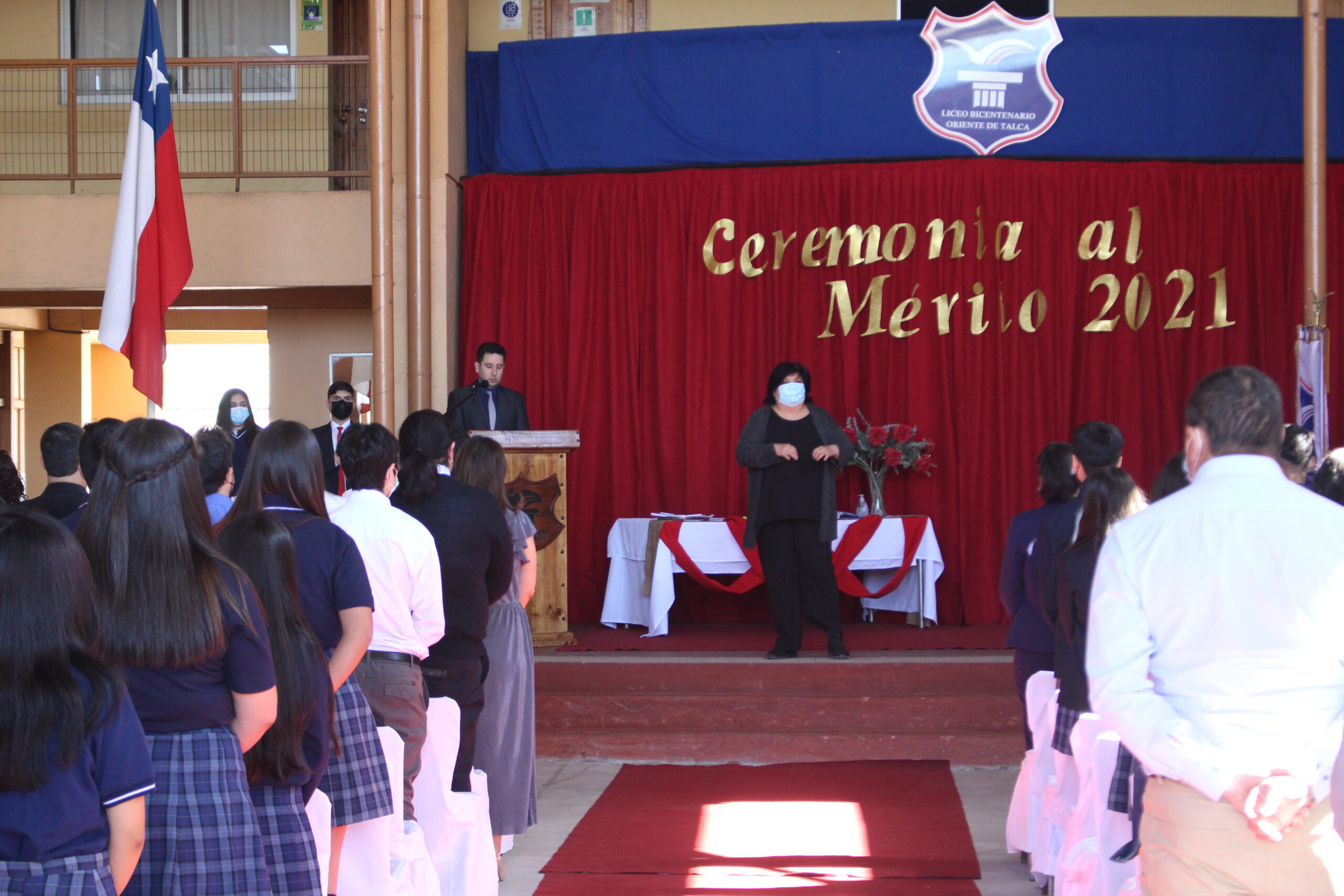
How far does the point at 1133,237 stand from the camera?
7289 millimetres

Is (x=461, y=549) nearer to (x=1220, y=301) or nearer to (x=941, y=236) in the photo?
(x=941, y=236)

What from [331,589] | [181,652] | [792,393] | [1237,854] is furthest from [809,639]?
[181,652]

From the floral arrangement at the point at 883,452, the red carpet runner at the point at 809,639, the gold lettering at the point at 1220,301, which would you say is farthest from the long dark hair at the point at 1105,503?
the gold lettering at the point at 1220,301

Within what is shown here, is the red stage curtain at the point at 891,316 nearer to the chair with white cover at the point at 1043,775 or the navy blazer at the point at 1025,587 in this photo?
the navy blazer at the point at 1025,587

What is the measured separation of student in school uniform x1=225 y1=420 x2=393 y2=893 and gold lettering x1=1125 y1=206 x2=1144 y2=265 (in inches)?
232

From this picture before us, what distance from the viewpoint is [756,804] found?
4738 millimetres

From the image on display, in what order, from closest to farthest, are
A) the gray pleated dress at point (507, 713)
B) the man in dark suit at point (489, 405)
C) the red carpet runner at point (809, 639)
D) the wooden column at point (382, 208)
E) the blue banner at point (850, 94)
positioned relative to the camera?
the gray pleated dress at point (507, 713) → the red carpet runner at point (809, 639) → the man in dark suit at point (489, 405) → the wooden column at point (382, 208) → the blue banner at point (850, 94)

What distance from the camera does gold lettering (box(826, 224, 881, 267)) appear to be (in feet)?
24.2

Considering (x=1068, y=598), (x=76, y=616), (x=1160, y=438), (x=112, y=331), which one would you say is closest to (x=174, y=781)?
(x=76, y=616)

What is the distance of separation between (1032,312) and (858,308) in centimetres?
102

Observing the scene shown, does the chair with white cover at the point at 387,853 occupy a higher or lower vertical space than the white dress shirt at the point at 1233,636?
lower

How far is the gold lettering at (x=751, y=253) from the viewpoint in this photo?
7.44 meters

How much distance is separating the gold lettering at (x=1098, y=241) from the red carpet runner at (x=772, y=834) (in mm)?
3456

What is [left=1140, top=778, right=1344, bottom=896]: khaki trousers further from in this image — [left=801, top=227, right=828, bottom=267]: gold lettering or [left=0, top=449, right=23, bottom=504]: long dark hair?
[left=801, top=227, right=828, bottom=267]: gold lettering
